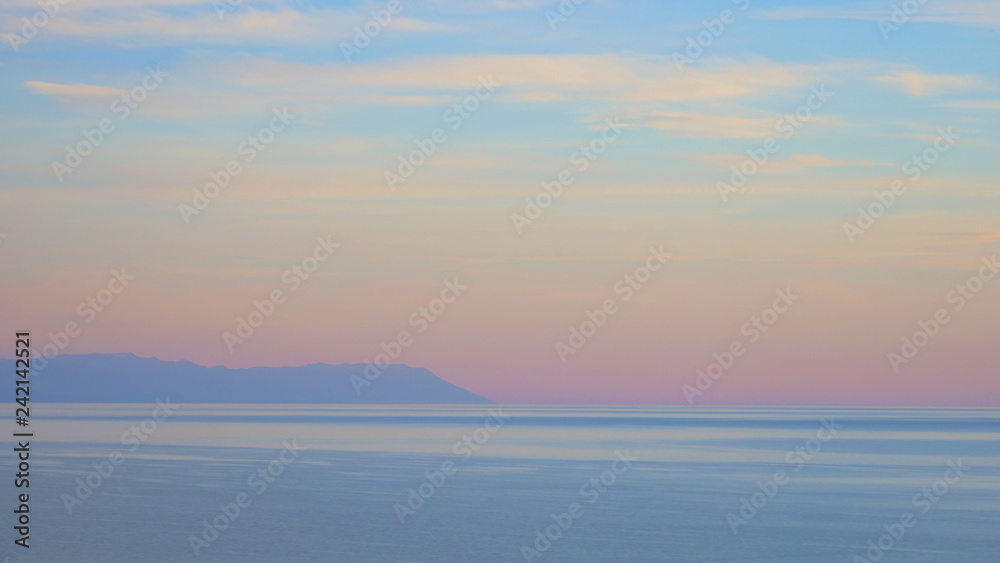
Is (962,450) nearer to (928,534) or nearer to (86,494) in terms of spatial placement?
(928,534)

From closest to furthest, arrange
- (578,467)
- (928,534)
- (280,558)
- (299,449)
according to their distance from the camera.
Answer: (280,558) → (928,534) → (578,467) → (299,449)

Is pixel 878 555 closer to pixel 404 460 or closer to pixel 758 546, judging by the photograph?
pixel 758 546

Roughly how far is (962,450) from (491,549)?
47.0 metres

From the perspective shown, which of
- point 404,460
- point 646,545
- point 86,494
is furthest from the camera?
point 404,460

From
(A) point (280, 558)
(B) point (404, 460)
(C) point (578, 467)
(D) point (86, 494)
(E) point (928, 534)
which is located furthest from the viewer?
(B) point (404, 460)

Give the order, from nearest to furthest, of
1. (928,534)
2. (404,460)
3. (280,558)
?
A: (280,558) < (928,534) < (404,460)

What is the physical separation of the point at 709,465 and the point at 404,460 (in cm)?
1451

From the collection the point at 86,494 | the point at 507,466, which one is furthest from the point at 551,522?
the point at 507,466

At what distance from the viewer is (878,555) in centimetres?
2477

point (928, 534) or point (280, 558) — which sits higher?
point (928, 534)

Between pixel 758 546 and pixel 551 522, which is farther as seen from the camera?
pixel 551 522

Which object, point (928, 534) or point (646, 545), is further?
point (928, 534)

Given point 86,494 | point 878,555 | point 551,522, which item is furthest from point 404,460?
point 878,555

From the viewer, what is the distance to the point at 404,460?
5253 cm
